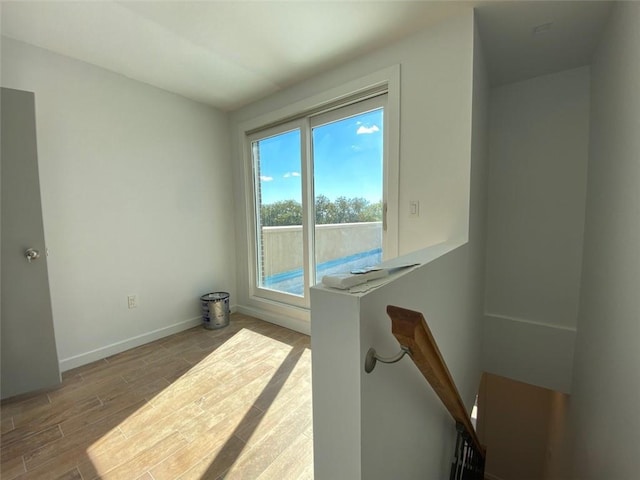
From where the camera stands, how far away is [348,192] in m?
2.48

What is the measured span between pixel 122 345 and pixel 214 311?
0.82 metres

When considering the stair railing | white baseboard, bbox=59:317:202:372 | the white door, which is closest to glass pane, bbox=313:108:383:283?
the stair railing

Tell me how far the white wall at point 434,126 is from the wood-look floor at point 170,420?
1.42 meters

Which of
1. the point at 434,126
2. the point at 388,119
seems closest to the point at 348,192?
the point at 388,119

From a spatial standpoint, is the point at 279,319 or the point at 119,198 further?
the point at 279,319

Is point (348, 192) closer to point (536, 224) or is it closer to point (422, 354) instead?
point (536, 224)

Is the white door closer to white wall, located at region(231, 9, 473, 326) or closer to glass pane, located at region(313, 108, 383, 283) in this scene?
glass pane, located at region(313, 108, 383, 283)

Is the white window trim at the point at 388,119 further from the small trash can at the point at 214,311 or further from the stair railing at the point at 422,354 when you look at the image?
the stair railing at the point at 422,354

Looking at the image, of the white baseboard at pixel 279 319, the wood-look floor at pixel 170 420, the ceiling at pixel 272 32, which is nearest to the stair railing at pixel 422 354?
the wood-look floor at pixel 170 420

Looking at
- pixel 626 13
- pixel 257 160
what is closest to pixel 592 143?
pixel 626 13

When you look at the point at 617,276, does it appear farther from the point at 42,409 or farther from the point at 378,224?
the point at 42,409

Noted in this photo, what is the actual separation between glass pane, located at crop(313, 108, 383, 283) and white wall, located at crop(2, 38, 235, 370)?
4.37ft

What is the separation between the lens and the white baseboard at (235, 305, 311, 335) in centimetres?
280

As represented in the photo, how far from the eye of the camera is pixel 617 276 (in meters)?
1.39
